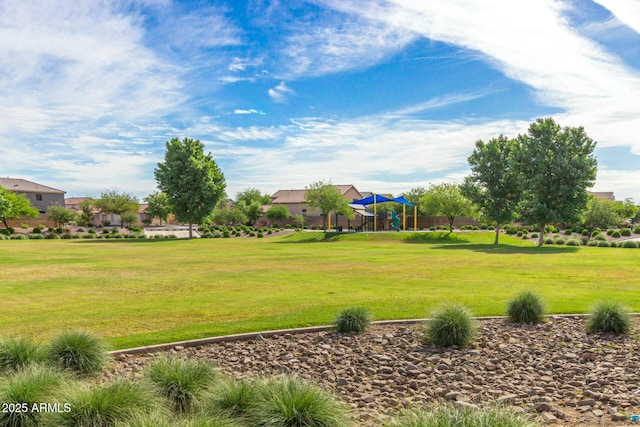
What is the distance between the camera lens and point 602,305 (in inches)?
335

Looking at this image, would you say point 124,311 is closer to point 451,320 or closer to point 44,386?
point 44,386

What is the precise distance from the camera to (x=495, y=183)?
42312mm

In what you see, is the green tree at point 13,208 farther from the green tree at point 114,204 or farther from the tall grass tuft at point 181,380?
the tall grass tuft at point 181,380

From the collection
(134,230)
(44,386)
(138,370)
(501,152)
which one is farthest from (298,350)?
(134,230)

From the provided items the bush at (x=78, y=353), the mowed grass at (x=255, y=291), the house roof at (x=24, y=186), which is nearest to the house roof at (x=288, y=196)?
the house roof at (x=24, y=186)

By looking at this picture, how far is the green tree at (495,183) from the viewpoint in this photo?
41.7 m

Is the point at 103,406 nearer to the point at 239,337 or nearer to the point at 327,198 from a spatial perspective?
the point at 239,337

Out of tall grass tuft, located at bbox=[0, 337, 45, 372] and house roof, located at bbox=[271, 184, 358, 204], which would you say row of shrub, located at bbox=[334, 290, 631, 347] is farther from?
house roof, located at bbox=[271, 184, 358, 204]

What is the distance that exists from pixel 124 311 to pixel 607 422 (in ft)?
31.8

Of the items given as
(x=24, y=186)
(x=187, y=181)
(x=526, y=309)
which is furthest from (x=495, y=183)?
(x=24, y=186)

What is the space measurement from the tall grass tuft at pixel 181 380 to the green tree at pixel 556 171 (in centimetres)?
3662

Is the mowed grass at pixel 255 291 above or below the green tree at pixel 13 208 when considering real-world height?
below

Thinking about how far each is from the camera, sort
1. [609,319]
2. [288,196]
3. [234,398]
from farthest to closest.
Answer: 1. [288,196]
2. [609,319]
3. [234,398]

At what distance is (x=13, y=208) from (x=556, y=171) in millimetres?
71187
